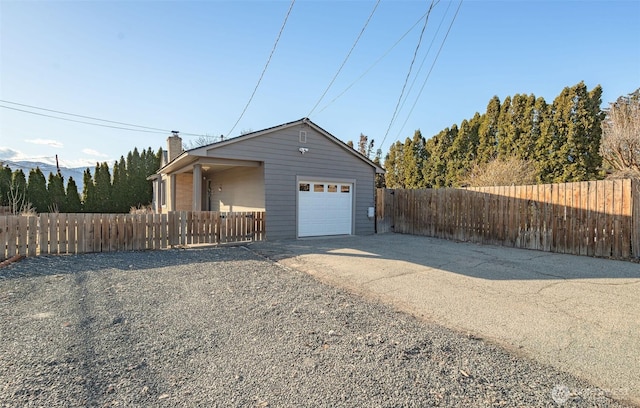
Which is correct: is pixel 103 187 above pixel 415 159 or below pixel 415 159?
below

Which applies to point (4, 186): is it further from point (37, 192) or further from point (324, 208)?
point (324, 208)

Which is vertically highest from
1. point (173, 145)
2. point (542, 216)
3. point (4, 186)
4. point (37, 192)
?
point (173, 145)

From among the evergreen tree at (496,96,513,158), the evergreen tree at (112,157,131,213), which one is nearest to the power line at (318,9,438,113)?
the evergreen tree at (496,96,513,158)

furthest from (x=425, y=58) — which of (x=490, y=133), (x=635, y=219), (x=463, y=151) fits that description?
(x=463, y=151)

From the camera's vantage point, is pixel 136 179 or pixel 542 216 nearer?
pixel 542 216

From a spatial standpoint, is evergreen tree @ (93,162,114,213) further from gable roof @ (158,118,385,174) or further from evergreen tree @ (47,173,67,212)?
gable roof @ (158,118,385,174)

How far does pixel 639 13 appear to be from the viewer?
804 centimetres

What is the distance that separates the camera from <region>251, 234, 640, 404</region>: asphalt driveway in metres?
2.88

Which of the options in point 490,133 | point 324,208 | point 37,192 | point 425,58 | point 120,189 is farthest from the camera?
point 120,189

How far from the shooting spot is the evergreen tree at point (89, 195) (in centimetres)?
2039

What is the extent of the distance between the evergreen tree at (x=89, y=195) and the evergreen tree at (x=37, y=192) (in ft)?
6.13

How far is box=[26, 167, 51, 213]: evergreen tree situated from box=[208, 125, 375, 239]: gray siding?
1730 centimetres

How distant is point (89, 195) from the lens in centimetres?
2047

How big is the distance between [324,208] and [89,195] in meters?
17.9
